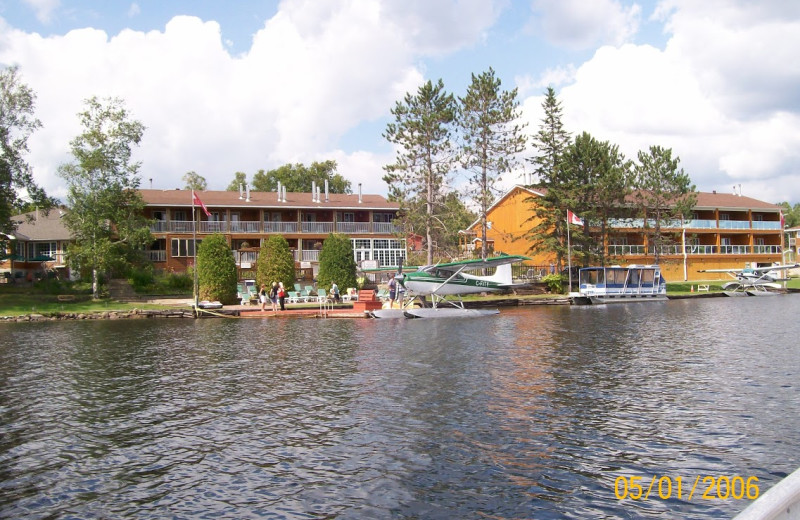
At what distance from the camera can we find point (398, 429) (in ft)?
35.2

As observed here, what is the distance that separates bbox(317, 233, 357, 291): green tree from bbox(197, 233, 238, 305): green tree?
21.1ft

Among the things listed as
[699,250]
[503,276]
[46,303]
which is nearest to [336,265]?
[503,276]

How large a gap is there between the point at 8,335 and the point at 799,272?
94.4m

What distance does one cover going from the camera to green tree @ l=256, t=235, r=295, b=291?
41531mm

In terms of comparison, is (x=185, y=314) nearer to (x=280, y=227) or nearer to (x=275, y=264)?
(x=275, y=264)

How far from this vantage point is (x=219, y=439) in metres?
10.4

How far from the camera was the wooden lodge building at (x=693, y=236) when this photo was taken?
200 feet

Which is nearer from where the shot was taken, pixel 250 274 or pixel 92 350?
pixel 92 350

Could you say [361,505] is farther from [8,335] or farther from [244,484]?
[8,335]

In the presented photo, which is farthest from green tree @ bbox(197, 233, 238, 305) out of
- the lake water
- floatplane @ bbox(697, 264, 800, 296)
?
floatplane @ bbox(697, 264, 800, 296)

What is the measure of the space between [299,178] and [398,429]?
241ft

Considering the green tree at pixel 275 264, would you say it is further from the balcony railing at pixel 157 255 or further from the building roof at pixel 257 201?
the balcony railing at pixel 157 255

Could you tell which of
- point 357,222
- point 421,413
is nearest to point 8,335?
point 421,413

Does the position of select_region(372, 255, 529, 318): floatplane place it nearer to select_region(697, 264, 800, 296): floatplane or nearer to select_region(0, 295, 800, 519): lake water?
select_region(0, 295, 800, 519): lake water
